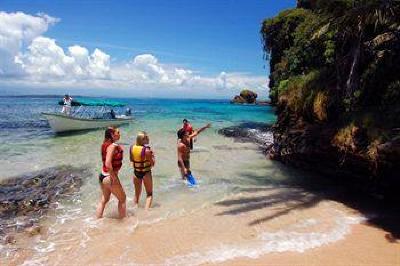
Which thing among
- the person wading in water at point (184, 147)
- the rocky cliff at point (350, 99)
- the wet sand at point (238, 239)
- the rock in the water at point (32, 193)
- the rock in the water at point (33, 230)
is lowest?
the rock in the water at point (32, 193)

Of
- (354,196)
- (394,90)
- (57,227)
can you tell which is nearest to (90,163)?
(57,227)

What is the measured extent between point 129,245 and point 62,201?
13.4ft

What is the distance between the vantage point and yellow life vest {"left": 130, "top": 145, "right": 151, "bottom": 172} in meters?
8.73

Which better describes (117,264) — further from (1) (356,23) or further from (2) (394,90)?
(1) (356,23)

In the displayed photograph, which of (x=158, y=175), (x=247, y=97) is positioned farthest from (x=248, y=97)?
(x=158, y=175)

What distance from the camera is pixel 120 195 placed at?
26.9ft

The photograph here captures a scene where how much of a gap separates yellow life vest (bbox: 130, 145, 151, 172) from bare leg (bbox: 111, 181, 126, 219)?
87 cm

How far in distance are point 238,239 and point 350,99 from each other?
5.04 m

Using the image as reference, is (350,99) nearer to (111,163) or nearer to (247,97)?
(111,163)

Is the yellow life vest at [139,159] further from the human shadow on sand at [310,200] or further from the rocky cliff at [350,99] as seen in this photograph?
the rocky cliff at [350,99]

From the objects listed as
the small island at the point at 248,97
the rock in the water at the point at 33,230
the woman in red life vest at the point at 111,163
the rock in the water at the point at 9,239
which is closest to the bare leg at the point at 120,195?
the woman in red life vest at the point at 111,163

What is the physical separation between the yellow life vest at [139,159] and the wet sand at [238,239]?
1013 millimetres

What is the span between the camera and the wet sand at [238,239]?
6.43 metres

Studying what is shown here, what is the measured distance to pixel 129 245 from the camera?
702cm
